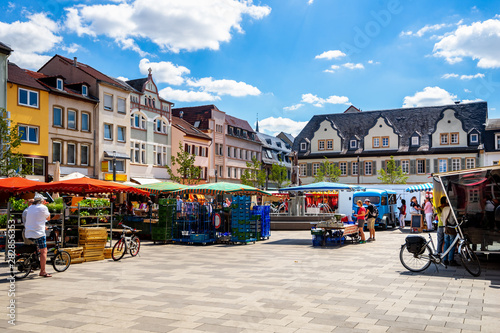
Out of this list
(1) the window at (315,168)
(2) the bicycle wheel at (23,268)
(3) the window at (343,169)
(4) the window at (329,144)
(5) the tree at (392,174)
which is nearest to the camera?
(2) the bicycle wheel at (23,268)

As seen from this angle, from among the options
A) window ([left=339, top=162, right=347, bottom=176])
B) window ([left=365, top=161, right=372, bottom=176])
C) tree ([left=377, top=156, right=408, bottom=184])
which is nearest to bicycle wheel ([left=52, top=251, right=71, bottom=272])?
tree ([left=377, top=156, right=408, bottom=184])

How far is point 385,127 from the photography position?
65.6m

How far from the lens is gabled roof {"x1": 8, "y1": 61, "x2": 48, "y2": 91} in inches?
1464

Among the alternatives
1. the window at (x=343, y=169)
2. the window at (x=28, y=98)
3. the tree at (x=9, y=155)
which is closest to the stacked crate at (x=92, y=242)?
the tree at (x=9, y=155)

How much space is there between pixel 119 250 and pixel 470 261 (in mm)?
9716

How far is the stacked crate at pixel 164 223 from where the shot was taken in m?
21.8

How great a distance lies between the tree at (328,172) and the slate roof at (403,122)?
345cm

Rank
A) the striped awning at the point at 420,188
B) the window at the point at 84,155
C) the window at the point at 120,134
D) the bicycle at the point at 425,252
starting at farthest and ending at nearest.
Result: 1. the window at the point at 120,134
2. the window at the point at 84,155
3. the striped awning at the point at 420,188
4. the bicycle at the point at 425,252

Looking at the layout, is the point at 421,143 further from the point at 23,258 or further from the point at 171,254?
the point at 23,258

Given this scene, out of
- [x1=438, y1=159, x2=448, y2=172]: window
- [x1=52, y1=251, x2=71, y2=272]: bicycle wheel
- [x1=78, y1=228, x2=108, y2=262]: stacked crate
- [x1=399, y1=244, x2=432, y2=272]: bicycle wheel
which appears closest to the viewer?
[x1=399, y1=244, x2=432, y2=272]: bicycle wheel

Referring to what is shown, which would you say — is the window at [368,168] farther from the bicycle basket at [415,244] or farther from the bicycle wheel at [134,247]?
the bicycle basket at [415,244]

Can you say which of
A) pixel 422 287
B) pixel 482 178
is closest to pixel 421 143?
pixel 482 178

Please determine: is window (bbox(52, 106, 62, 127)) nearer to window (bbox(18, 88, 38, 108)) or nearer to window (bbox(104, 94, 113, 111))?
window (bbox(18, 88, 38, 108))

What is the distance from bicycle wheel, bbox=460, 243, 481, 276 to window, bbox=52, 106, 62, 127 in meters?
35.1
